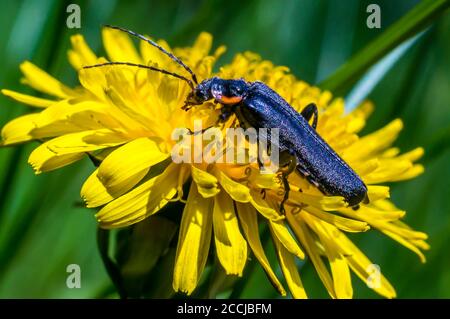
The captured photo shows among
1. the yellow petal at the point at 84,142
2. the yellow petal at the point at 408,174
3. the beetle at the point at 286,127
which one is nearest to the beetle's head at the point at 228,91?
the beetle at the point at 286,127

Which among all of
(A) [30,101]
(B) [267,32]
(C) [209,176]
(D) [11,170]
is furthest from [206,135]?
(B) [267,32]

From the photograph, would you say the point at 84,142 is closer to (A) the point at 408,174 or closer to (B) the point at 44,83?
(B) the point at 44,83

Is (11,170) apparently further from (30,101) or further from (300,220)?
(300,220)

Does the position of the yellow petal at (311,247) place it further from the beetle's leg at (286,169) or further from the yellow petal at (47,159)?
the yellow petal at (47,159)

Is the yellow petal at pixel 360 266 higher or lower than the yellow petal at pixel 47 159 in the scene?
lower

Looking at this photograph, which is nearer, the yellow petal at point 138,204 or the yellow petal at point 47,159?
the yellow petal at point 138,204
